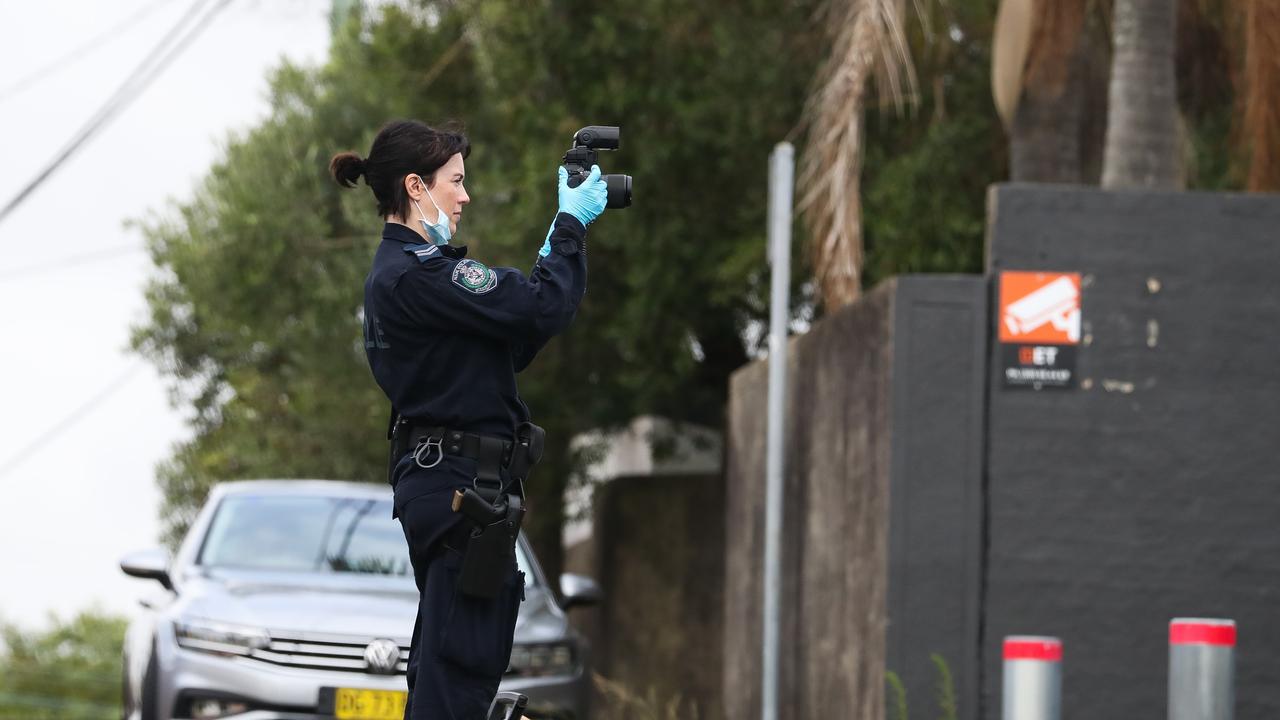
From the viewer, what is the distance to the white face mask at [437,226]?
16.5 ft

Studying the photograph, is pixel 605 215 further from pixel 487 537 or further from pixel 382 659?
pixel 487 537

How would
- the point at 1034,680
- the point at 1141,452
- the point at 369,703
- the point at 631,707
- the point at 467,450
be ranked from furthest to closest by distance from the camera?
the point at 631,707
the point at 1141,452
the point at 369,703
the point at 1034,680
the point at 467,450

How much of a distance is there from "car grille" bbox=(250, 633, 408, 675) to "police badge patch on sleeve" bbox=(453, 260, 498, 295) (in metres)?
3.62

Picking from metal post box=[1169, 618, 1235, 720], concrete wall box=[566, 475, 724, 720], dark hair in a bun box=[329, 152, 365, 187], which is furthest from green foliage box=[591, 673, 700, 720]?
dark hair in a bun box=[329, 152, 365, 187]

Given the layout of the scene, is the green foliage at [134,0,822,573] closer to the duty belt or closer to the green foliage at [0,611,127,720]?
the green foliage at [0,611,127,720]

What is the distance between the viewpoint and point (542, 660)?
28.0ft

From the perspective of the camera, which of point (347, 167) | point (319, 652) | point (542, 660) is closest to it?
point (347, 167)

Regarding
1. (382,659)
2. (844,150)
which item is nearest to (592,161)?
(382,659)

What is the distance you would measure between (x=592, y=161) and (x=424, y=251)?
0.49 metres

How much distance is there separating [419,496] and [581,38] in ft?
34.6

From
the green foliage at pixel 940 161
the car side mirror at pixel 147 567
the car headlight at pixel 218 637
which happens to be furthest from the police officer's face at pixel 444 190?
the green foliage at pixel 940 161

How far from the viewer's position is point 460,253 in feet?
16.6

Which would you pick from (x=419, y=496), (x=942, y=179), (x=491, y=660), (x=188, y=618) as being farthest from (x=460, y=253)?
(x=942, y=179)

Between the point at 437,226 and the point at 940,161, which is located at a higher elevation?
the point at 940,161
